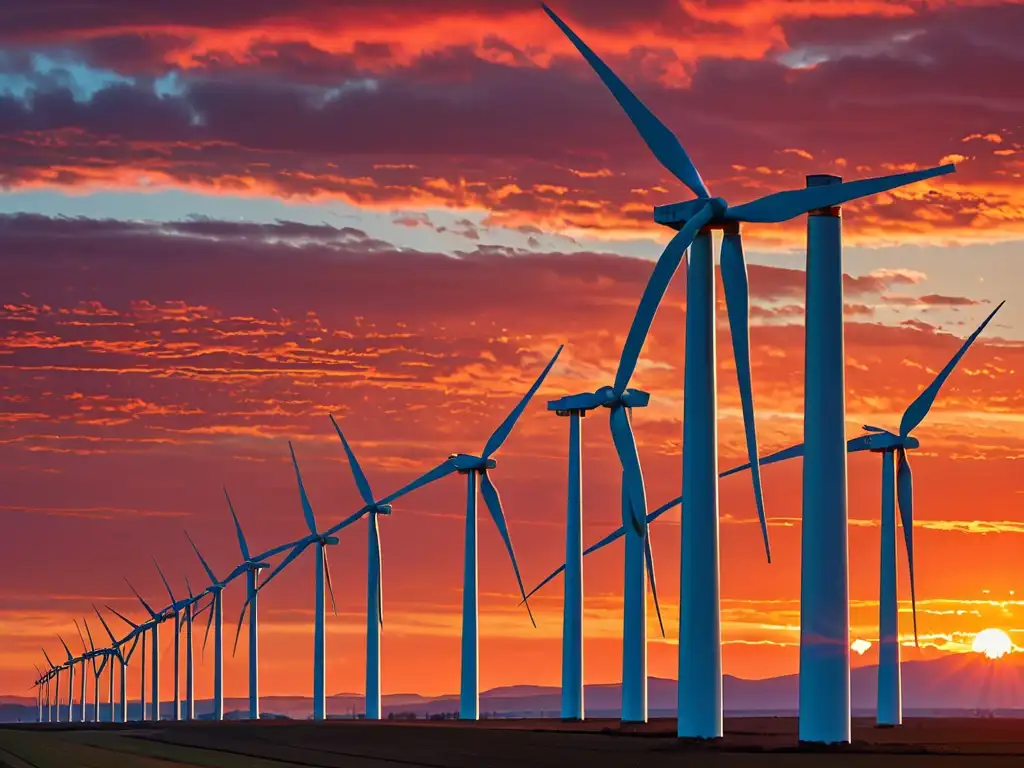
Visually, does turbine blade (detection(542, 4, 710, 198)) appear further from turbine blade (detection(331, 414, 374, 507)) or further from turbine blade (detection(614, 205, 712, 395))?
turbine blade (detection(331, 414, 374, 507))

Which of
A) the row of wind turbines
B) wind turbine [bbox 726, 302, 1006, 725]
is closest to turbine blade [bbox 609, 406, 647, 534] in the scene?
the row of wind turbines

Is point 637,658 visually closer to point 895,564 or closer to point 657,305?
point 895,564

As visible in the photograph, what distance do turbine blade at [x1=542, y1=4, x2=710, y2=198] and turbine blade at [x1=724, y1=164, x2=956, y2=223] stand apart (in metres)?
3.68

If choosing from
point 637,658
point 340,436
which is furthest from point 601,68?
point 340,436

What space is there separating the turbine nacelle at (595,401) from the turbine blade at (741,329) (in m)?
45.3

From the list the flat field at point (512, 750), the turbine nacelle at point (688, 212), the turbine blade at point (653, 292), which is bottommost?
Result: the flat field at point (512, 750)

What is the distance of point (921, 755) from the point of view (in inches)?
2692

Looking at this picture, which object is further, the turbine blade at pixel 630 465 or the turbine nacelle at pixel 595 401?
the turbine nacelle at pixel 595 401

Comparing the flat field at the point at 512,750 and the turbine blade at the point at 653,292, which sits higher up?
the turbine blade at the point at 653,292

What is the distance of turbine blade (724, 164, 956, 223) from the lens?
7194 cm

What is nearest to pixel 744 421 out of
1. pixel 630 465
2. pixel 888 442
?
pixel 630 465

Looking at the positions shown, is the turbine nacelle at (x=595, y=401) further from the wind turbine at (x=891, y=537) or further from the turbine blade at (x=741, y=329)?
the turbine blade at (x=741, y=329)

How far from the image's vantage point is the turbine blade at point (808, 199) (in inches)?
2832

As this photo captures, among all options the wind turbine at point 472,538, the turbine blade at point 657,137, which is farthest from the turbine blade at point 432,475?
the turbine blade at point 657,137
